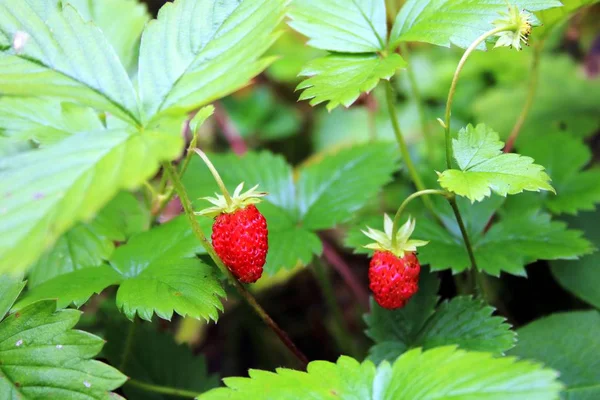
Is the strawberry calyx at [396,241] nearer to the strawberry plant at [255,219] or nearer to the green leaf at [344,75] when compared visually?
the strawberry plant at [255,219]

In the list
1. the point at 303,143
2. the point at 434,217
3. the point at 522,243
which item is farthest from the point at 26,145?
the point at 303,143

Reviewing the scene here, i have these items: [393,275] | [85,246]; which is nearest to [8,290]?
[85,246]

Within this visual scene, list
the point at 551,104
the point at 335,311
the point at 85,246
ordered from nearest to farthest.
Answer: the point at 85,246 < the point at 335,311 < the point at 551,104

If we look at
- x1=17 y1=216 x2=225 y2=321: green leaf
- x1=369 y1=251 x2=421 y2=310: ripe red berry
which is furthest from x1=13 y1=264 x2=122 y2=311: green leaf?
x1=369 y1=251 x2=421 y2=310: ripe red berry

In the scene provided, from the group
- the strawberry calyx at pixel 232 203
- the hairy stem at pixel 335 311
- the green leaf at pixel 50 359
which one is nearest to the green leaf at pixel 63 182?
the strawberry calyx at pixel 232 203

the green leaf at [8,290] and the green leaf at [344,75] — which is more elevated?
the green leaf at [344,75]

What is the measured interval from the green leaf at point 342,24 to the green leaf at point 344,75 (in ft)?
0.08

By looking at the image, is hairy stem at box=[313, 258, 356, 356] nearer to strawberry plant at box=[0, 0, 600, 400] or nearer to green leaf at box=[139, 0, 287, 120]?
strawberry plant at box=[0, 0, 600, 400]

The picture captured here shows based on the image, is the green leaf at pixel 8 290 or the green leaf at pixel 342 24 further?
the green leaf at pixel 342 24

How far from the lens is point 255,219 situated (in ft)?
3.62

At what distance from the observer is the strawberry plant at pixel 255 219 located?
0.91 m

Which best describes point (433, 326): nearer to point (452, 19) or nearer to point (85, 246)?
point (452, 19)

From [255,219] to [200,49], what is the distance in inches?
13.0

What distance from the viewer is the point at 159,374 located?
157 cm
